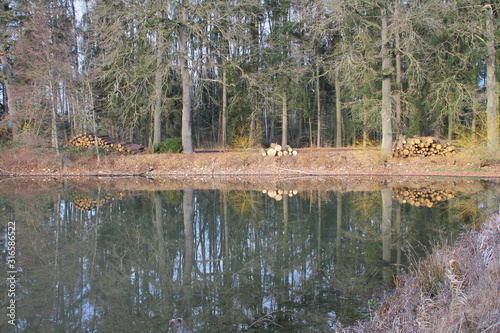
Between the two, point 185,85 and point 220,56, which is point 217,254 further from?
point 220,56

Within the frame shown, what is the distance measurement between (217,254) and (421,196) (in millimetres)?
8475

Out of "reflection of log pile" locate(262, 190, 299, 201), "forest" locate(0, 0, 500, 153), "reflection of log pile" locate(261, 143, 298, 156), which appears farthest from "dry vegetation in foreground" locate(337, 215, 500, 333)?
"reflection of log pile" locate(261, 143, 298, 156)

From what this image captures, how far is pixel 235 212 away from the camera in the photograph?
1080 cm

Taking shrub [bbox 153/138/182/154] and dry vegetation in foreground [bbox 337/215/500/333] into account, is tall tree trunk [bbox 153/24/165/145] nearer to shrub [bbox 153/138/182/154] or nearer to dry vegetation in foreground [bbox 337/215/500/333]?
shrub [bbox 153/138/182/154]

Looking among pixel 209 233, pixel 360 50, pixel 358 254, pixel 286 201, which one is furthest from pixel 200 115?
pixel 358 254

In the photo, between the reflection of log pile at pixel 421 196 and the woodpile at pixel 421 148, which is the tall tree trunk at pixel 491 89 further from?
the reflection of log pile at pixel 421 196

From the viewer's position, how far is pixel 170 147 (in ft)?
77.1

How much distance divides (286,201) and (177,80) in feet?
68.1

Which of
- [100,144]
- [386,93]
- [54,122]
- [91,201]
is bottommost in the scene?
[91,201]

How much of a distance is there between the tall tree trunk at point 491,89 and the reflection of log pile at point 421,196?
7.78 m

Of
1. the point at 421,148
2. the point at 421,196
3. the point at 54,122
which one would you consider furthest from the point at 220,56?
the point at 421,196

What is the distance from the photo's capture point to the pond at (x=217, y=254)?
475 centimetres

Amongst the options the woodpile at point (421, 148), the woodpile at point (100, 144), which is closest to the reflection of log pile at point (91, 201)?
the woodpile at point (100, 144)

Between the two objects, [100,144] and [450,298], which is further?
[100,144]
